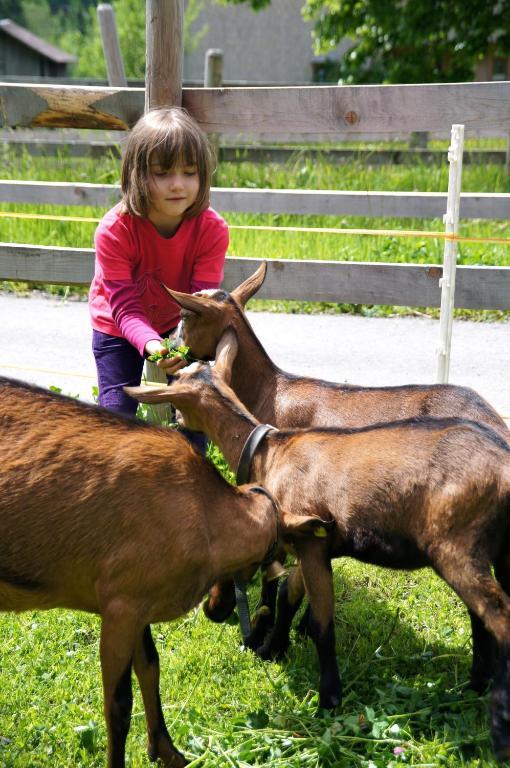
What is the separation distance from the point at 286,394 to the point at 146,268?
983mm

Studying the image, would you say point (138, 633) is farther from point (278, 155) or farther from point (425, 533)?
point (278, 155)

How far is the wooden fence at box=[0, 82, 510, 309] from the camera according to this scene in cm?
602

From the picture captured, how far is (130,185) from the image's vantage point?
188 inches

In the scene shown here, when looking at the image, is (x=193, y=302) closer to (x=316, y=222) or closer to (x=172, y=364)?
(x=172, y=364)

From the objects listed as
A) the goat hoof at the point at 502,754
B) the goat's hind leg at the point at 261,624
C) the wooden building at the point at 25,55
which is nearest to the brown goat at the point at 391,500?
the goat hoof at the point at 502,754

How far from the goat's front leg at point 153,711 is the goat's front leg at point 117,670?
6.6 inches

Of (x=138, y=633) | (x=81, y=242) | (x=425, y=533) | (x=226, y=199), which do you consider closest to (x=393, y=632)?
(x=425, y=533)

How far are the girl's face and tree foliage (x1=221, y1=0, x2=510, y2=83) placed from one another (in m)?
15.6

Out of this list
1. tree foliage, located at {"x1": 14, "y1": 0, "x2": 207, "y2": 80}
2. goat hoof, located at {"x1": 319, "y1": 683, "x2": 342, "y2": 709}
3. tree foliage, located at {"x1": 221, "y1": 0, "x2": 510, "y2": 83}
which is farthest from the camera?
tree foliage, located at {"x1": 14, "y1": 0, "x2": 207, "y2": 80}

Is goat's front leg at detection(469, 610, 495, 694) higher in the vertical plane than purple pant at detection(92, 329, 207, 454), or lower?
lower

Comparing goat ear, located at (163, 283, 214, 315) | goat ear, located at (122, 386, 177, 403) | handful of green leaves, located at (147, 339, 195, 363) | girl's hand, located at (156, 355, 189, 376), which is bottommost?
goat ear, located at (122, 386, 177, 403)

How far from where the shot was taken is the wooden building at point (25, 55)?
5966 centimetres

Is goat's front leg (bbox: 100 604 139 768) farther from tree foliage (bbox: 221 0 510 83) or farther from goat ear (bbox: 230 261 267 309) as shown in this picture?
tree foliage (bbox: 221 0 510 83)

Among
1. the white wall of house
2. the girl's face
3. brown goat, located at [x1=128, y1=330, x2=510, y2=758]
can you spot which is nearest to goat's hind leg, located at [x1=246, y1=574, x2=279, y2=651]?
brown goat, located at [x1=128, y1=330, x2=510, y2=758]
